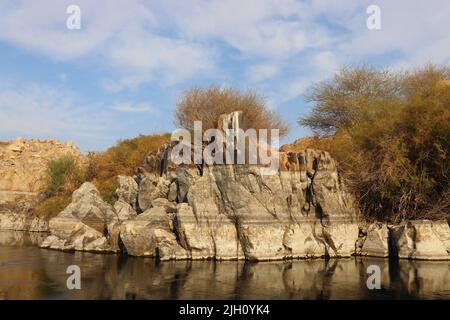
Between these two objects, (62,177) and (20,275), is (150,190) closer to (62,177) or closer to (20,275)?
(20,275)

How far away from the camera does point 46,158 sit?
184ft

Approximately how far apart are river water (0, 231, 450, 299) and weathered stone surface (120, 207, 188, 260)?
0.83 meters

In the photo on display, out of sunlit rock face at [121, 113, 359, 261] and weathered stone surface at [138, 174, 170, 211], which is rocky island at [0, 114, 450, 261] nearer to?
sunlit rock face at [121, 113, 359, 261]

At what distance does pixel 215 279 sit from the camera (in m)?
15.9

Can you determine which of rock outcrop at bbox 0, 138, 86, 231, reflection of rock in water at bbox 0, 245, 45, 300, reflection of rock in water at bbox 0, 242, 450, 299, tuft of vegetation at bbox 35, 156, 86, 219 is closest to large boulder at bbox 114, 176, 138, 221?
reflection of rock in water at bbox 0, 245, 45, 300

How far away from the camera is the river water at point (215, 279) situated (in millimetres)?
13680

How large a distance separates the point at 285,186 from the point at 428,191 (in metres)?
7.16

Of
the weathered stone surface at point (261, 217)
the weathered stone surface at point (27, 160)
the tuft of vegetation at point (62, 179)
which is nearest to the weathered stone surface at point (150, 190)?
the weathered stone surface at point (261, 217)

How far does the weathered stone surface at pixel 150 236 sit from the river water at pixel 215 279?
0.83 m

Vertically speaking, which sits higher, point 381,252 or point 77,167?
point 77,167

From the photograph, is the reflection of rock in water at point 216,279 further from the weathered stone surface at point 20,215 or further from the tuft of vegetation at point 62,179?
the tuft of vegetation at point 62,179

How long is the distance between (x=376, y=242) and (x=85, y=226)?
15326mm
